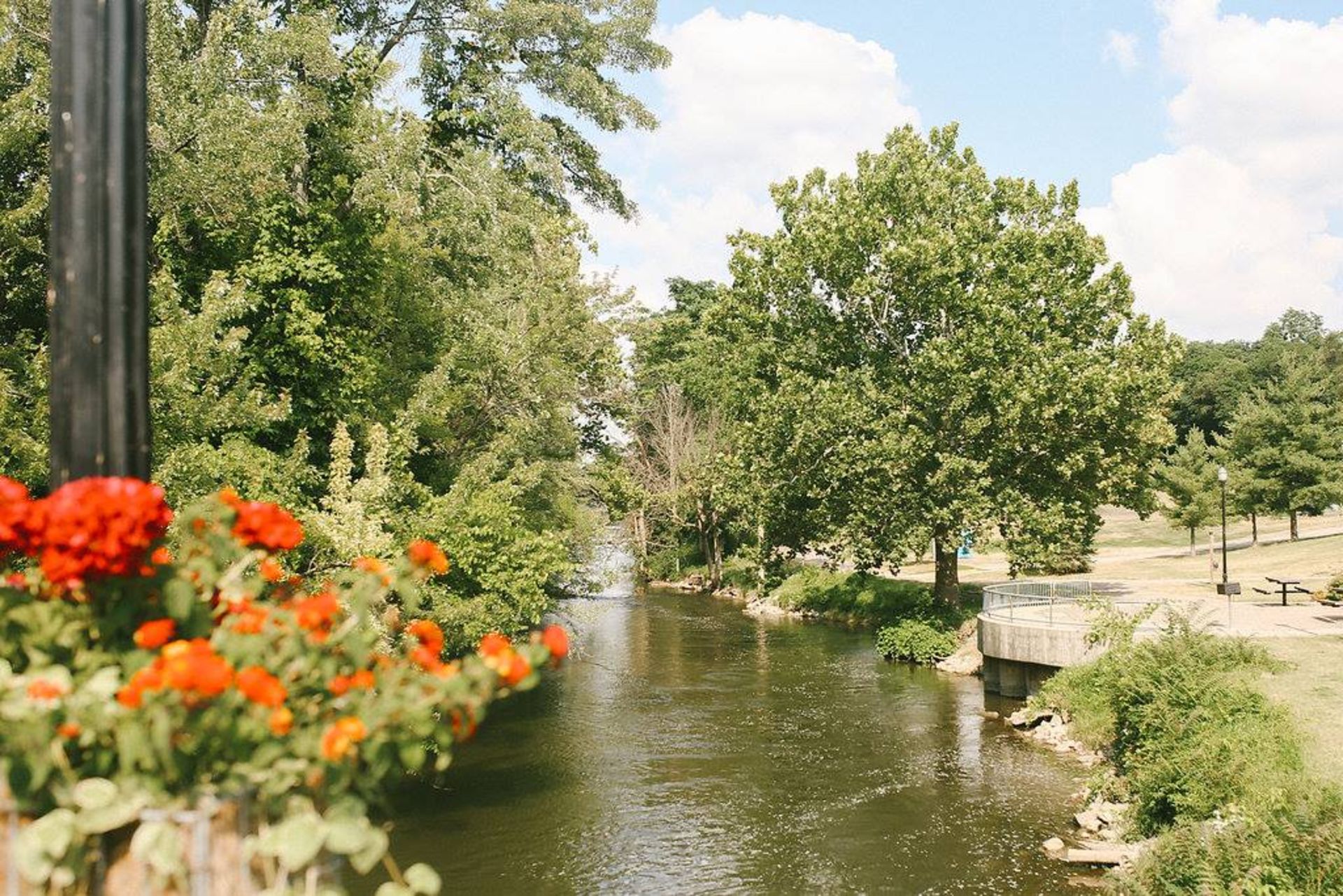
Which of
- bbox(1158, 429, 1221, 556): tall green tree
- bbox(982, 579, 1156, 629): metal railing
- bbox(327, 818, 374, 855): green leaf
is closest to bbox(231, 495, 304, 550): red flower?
bbox(327, 818, 374, 855): green leaf

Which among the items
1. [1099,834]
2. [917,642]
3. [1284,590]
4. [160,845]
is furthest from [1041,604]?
[160,845]

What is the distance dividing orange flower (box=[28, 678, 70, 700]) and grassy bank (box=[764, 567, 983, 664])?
3268 cm

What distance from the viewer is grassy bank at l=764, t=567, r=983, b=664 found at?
34.1 metres

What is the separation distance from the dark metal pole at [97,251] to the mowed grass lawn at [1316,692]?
14.6 metres

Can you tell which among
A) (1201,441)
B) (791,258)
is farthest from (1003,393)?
(1201,441)

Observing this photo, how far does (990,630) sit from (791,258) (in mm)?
14763

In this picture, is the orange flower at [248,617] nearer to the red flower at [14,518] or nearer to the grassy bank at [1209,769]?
the red flower at [14,518]

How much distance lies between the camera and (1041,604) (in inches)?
1141

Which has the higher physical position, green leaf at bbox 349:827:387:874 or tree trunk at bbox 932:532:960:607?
green leaf at bbox 349:827:387:874

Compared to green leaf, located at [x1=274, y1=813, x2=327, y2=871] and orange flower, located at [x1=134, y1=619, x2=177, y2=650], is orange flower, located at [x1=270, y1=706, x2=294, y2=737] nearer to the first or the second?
green leaf, located at [x1=274, y1=813, x2=327, y2=871]

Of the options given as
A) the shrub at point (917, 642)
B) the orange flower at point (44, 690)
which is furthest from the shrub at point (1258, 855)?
the shrub at point (917, 642)

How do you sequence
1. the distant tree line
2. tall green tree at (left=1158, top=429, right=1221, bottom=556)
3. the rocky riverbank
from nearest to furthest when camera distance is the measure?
the rocky riverbank → tall green tree at (left=1158, top=429, right=1221, bottom=556) → the distant tree line

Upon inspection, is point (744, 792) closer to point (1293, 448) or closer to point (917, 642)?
point (917, 642)

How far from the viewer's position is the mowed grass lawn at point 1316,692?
15.3 meters
